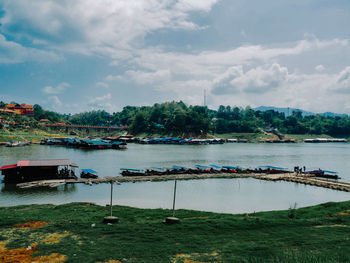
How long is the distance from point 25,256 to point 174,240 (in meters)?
6.56

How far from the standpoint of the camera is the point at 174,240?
45.2 feet

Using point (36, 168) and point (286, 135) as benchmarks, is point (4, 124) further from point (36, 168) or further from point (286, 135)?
point (286, 135)

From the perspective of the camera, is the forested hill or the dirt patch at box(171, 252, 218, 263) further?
the forested hill

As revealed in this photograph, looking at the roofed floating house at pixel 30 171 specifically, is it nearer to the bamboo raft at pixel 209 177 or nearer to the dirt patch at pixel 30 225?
the bamboo raft at pixel 209 177

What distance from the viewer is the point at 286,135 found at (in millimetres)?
180000

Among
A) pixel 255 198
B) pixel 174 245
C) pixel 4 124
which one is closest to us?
pixel 174 245

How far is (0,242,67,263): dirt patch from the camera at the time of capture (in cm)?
1135

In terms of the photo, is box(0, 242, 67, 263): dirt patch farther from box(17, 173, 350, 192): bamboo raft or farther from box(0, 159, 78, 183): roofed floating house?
box(0, 159, 78, 183): roofed floating house

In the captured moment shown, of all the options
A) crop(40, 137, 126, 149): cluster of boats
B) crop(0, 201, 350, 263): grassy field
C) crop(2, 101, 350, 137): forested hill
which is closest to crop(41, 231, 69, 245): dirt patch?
crop(0, 201, 350, 263): grassy field

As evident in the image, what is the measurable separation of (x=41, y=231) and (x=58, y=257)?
4194 millimetres

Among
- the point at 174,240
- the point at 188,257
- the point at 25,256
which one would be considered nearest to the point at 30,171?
the point at 25,256

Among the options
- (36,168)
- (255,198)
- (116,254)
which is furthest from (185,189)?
(116,254)

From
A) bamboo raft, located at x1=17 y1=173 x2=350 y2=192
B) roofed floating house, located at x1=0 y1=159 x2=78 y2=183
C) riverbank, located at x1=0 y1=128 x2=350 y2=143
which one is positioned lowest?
bamboo raft, located at x1=17 y1=173 x2=350 y2=192

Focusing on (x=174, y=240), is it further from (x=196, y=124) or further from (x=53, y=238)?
(x=196, y=124)
